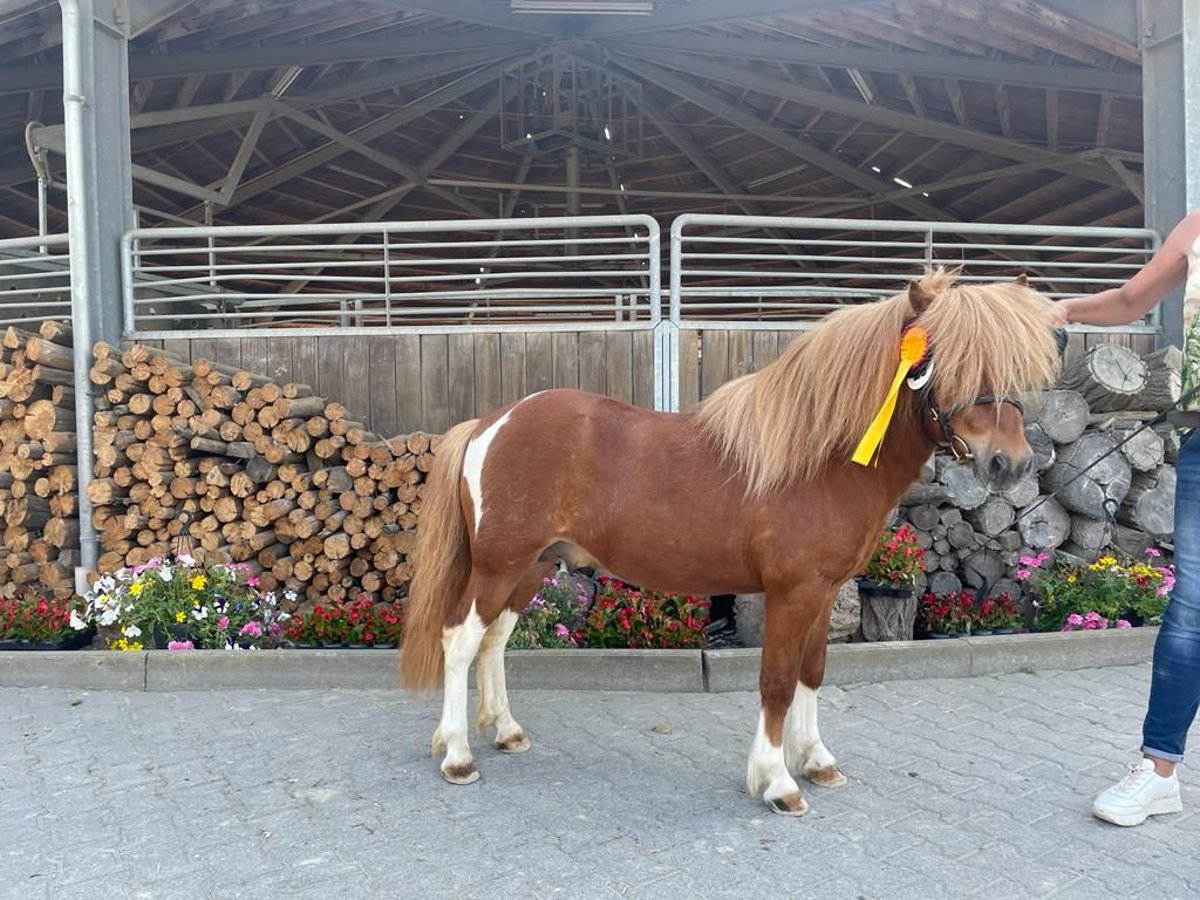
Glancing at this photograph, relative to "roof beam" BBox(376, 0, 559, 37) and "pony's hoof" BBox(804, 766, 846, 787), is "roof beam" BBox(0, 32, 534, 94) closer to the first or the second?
"roof beam" BBox(376, 0, 559, 37)

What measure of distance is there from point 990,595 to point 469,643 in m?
3.29

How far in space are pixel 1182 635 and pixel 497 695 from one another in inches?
95.6

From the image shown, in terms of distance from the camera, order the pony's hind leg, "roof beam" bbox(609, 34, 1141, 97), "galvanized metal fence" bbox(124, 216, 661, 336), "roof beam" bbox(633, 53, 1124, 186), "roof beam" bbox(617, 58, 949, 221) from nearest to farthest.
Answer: the pony's hind leg
"galvanized metal fence" bbox(124, 216, 661, 336)
"roof beam" bbox(609, 34, 1141, 97)
"roof beam" bbox(633, 53, 1124, 186)
"roof beam" bbox(617, 58, 949, 221)

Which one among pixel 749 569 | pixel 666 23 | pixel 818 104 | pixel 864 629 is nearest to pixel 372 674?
pixel 749 569

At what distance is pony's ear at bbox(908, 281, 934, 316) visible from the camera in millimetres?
2617

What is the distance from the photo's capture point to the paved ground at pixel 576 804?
2.36 metres

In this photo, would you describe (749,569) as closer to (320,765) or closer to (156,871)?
(320,765)

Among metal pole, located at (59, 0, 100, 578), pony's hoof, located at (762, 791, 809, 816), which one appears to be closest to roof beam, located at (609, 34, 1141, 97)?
metal pole, located at (59, 0, 100, 578)

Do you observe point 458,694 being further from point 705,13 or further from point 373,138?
point 373,138

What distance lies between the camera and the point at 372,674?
418 cm

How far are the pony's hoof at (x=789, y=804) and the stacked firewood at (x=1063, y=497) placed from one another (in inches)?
95.7

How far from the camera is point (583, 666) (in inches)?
161

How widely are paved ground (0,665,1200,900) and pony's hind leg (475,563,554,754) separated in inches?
2.9

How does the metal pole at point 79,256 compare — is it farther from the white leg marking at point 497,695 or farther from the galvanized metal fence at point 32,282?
the white leg marking at point 497,695
